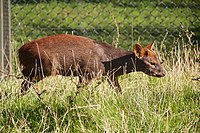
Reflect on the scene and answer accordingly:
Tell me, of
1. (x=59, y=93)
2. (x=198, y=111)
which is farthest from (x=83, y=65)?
(x=198, y=111)

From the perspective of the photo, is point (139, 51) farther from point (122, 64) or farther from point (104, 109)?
point (104, 109)

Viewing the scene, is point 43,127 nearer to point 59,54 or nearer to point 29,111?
point 29,111

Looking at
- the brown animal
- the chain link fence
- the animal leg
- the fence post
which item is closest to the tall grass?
the animal leg

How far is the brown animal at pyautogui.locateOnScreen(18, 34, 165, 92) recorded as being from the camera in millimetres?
5277

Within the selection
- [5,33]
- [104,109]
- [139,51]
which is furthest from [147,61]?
[104,109]

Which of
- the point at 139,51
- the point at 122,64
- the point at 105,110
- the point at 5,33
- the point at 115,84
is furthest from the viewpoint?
the point at 5,33

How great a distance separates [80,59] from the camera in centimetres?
550

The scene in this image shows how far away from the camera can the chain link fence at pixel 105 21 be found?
882 cm

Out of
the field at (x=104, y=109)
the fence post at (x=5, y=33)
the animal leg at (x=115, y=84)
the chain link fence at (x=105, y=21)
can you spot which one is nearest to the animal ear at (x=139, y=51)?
the animal leg at (x=115, y=84)

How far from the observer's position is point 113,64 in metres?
5.72

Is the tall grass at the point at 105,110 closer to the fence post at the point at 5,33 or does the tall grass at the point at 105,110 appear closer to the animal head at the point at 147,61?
the animal head at the point at 147,61

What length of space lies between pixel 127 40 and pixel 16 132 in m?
5.31

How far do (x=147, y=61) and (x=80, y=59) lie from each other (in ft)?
2.00

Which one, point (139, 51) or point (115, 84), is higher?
point (139, 51)
